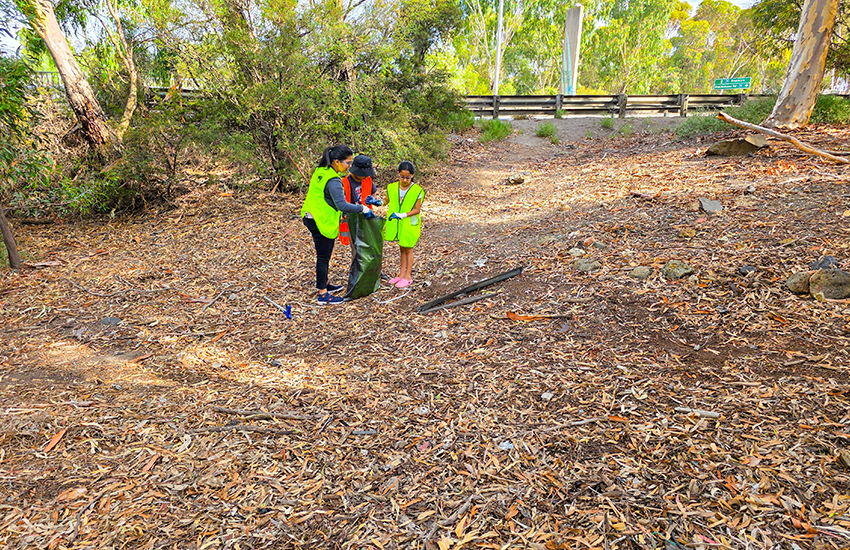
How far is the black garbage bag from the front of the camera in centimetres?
502

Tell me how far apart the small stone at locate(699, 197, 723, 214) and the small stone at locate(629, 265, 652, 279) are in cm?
187

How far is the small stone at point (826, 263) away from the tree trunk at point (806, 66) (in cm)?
788

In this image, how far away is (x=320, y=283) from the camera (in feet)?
16.9

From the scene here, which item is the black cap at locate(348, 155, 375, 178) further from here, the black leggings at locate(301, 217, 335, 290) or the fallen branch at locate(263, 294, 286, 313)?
the fallen branch at locate(263, 294, 286, 313)

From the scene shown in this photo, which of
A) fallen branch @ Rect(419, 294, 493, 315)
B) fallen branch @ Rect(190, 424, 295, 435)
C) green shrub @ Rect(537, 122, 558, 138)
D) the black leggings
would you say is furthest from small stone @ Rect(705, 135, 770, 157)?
fallen branch @ Rect(190, 424, 295, 435)

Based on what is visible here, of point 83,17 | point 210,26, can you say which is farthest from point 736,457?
point 83,17

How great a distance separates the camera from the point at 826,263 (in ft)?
12.7

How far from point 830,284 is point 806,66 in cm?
871

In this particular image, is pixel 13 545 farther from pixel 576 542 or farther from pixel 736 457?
pixel 736 457

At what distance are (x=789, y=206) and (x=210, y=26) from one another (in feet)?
Answer: 28.2

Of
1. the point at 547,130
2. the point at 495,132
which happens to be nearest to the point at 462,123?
the point at 495,132

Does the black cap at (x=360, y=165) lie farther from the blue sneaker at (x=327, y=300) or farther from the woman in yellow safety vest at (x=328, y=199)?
the blue sneaker at (x=327, y=300)

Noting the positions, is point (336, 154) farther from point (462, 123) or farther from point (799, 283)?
point (462, 123)

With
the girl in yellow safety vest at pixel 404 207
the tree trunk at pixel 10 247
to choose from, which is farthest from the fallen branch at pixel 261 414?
the tree trunk at pixel 10 247
